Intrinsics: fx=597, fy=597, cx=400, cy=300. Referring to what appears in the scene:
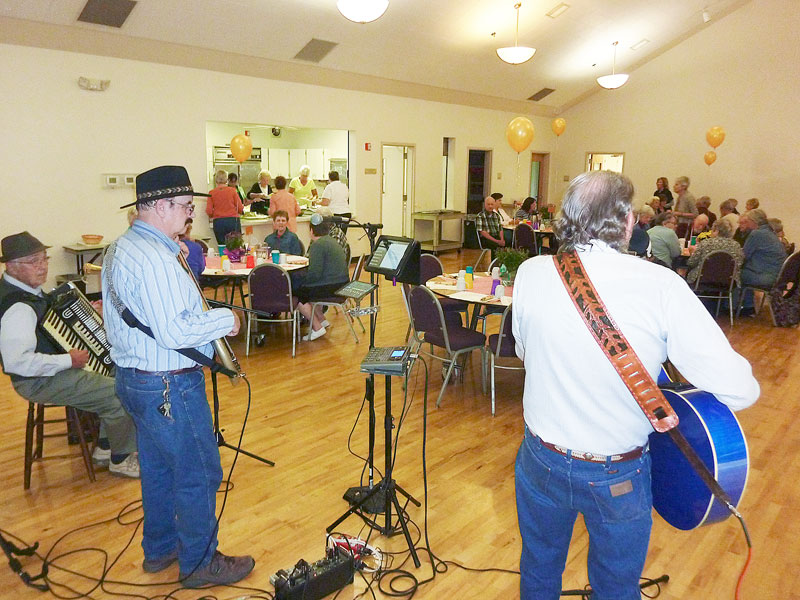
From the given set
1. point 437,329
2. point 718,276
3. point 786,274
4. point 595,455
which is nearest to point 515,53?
point 718,276

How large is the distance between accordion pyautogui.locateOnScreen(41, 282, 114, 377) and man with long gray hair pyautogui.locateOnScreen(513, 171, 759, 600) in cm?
252

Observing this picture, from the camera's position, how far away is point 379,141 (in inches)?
436

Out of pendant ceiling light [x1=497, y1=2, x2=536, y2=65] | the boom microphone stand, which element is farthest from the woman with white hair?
the boom microphone stand

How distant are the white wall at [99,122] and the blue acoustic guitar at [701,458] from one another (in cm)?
756

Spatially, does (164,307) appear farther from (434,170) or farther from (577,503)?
(434,170)

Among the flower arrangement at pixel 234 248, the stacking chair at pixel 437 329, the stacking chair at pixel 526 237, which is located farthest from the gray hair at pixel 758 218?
the flower arrangement at pixel 234 248

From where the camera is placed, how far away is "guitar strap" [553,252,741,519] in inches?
56.6

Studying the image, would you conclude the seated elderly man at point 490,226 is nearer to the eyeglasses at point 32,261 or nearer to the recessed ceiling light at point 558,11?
the recessed ceiling light at point 558,11

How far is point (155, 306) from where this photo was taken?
2.09 m

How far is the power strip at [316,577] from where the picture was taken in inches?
91.8

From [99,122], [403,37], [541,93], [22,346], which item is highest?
[403,37]

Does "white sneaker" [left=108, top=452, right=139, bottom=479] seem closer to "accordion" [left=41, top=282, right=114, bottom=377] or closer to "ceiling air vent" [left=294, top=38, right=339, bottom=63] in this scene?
"accordion" [left=41, top=282, right=114, bottom=377]

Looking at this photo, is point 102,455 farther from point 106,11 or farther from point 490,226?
point 490,226

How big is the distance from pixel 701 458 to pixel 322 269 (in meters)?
4.50
